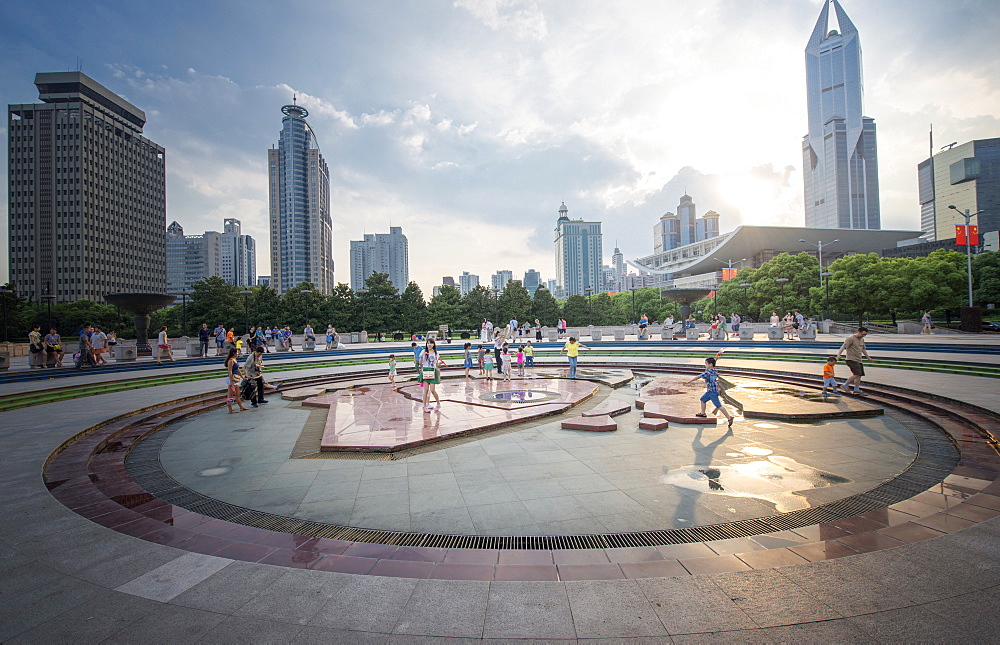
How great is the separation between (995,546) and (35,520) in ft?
28.7

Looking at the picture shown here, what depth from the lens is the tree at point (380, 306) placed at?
45.8 meters

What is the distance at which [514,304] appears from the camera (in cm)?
5041

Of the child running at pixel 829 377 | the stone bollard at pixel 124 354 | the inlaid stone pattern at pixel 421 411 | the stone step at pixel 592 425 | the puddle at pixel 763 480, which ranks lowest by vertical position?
the puddle at pixel 763 480

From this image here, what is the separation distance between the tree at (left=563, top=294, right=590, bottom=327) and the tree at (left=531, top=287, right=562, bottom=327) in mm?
2788

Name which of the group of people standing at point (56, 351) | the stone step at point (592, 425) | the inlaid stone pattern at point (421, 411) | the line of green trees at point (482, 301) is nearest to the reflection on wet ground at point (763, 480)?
the stone step at point (592, 425)

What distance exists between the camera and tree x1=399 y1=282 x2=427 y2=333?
155 ft

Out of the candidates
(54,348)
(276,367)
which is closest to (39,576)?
(276,367)

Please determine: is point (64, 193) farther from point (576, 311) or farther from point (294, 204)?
point (576, 311)

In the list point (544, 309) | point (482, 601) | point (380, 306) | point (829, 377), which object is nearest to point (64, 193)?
point (380, 306)

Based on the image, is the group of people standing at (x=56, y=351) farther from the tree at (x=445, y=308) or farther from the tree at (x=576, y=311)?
the tree at (x=576, y=311)

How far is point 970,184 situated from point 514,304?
15670 centimetres

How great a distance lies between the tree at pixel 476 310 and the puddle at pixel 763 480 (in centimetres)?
4233

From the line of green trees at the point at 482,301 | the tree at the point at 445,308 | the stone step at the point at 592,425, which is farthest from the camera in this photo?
the tree at the point at 445,308

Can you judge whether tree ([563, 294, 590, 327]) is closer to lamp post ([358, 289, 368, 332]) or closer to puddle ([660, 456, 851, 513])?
lamp post ([358, 289, 368, 332])
